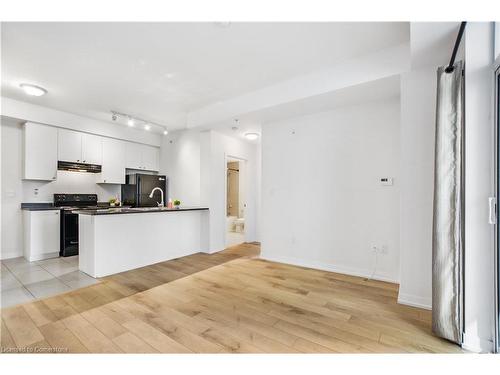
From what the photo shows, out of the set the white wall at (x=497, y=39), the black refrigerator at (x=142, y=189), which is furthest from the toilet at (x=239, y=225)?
the white wall at (x=497, y=39)

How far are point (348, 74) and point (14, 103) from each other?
5.11 meters

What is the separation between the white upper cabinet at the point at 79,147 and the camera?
4.52 m

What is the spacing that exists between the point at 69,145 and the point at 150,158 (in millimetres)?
1608

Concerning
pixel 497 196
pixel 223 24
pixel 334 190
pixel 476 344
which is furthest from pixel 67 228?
pixel 497 196

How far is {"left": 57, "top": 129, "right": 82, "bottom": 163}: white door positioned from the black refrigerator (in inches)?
41.4

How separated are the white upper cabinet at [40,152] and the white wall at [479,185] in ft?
19.2

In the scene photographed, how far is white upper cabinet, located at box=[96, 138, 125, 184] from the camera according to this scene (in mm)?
5099

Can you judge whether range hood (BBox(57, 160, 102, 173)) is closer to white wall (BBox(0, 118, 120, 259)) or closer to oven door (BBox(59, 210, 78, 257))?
white wall (BBox(0, 118, 120, 259))

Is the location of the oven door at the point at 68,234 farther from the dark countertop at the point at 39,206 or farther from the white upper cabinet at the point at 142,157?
the white upper cabinet at the point at 142,157

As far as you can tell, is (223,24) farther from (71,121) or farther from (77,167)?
(77,167)

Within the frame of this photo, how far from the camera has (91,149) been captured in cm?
488

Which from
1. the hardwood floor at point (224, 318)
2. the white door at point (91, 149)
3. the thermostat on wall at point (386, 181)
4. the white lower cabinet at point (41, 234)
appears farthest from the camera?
the white door at point (91, 149)
